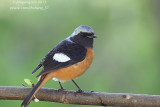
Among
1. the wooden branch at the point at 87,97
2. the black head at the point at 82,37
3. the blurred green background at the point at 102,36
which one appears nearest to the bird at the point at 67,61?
the black head at the point at 82,37

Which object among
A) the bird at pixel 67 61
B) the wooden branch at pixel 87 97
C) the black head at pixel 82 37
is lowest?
the wooden branch at pixel 87 97

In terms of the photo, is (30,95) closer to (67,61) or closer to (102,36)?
(67,61)

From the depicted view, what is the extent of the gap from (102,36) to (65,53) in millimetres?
3557

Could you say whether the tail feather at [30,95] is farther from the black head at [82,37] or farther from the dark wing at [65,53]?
the black head at [82,37]

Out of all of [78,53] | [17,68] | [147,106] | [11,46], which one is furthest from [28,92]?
[11,46]

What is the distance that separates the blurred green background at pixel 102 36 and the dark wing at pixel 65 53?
8.13 ft

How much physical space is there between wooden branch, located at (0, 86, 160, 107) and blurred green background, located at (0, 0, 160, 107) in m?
2.92

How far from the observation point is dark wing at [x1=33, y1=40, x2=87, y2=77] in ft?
11.2

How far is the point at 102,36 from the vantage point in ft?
23.2

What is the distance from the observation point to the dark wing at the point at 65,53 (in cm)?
343

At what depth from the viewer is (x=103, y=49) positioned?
7027 mm

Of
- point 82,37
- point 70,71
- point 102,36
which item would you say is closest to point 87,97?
point 70,71

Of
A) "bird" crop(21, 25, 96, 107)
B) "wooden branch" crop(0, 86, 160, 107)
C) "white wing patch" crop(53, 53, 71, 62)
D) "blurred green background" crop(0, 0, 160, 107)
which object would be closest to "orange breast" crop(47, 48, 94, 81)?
"bird" crop(21, 25, 96, 107)

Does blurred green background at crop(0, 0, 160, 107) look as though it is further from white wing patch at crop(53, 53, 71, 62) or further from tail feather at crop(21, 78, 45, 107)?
tail feather at crop(21, 78, 45, 107)
